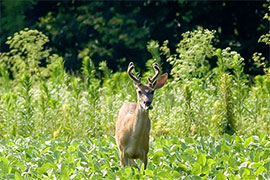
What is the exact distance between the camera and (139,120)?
11.2 metres

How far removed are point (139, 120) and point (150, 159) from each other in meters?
0.98

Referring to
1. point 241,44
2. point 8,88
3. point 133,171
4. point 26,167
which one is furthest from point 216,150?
point 241,44

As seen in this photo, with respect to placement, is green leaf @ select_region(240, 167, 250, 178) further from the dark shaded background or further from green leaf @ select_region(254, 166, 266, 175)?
the dark shaded background

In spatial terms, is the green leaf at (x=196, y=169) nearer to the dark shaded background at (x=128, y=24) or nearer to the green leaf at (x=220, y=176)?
the green leaf at (x=220, y=176)

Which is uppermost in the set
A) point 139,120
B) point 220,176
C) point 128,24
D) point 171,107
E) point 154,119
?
point 128,24

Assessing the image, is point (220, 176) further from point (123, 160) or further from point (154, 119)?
point (154, 119)

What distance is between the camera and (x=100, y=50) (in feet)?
87.8

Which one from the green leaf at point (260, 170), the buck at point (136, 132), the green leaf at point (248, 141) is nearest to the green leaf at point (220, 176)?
the green leaf at point (260, 170)

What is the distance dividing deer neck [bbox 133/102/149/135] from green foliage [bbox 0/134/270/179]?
45 cm

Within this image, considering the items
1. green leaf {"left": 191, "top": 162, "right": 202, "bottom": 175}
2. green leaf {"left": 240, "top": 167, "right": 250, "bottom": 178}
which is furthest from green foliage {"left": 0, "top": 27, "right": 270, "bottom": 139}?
green leaf {"left": 240, "top": 167, "right": 250, "bottom": 178}

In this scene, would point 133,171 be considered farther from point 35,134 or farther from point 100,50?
point 100,50

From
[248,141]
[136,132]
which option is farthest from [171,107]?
[136,132]

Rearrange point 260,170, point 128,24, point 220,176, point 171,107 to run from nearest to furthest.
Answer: point 220,176, point 260,170, point 171,107, point 128,24

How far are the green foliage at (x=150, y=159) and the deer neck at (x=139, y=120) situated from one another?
17.6 inches
